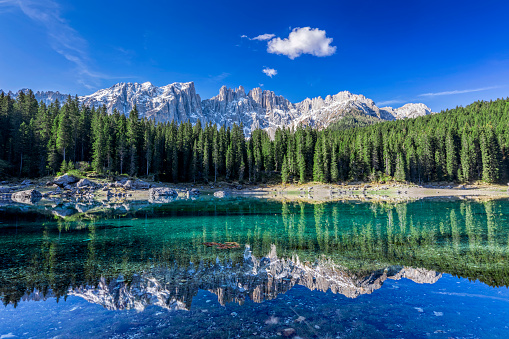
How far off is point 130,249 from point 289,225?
1274cm

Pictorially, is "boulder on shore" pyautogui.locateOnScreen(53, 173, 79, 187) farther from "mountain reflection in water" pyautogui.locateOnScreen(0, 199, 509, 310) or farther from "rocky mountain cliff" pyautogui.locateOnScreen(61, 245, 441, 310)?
"rocky mountain cliff" pyautogui.locateOnScreen(61, 245, 441, 310)

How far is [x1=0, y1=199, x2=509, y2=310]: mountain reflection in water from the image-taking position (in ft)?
29.5

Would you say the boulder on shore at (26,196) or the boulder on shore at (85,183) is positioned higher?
the boulder on shore at (85,183)

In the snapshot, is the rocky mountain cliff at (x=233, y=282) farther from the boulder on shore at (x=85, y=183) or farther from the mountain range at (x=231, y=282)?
the boulder on shore at (x=85, y=183)

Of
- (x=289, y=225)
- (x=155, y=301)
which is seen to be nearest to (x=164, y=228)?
(x=289, y=225)

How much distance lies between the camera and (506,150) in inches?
3068

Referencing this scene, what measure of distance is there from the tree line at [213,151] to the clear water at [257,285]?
52014 millimetres

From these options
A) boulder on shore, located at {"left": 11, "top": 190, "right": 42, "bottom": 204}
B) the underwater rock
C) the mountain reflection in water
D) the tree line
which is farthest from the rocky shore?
the underwater rock

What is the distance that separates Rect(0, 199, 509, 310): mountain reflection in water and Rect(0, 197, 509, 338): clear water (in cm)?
6

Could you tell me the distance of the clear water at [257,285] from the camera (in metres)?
6.81

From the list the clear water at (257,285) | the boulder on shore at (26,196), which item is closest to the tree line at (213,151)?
the boulder on shore at (26,196)

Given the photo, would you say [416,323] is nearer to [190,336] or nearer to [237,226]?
[190,336]

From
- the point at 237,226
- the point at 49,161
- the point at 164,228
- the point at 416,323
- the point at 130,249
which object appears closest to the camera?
the point at 416,323

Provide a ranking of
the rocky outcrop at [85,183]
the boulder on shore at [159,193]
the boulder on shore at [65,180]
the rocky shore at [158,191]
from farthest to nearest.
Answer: the boulder on shore at [159,193]
the rocky outcrop at [85,183]
the boulder on shore at [65,180]
the rocky shore at [158,191]
